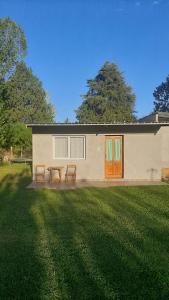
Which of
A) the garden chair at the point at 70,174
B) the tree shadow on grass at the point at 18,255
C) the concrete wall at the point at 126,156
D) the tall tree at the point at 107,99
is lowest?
the tree shadow on grass at the point at 18,255

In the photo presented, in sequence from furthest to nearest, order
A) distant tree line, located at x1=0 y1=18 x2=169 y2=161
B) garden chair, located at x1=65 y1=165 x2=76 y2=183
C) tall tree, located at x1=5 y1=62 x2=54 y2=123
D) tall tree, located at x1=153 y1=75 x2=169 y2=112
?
tall tree, located at x1=153 y1=75 x2=169 y2=112 → tall tree, located at x1=5 y1=62 x2=54 y2=123 → distant tree line, located at x1=0 y1=18 x2=169 y2=161 → garden chair, located at x1=65 y1=165 x2=76 y2=183

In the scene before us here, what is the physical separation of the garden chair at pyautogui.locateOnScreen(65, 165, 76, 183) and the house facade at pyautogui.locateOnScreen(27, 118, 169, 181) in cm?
24

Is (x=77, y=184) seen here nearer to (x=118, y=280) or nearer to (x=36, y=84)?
(x=118, y=280)

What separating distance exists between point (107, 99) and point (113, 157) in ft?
136

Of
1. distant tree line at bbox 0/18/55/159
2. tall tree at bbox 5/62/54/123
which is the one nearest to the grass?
Answer: distant tree line at bbox 0/18/55/159

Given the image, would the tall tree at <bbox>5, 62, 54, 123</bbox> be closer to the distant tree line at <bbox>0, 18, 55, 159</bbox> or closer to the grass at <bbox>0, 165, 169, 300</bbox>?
the distant tree line at <bbox>0, 18, 55, 159</bbox>

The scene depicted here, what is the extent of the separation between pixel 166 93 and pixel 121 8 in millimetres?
52924

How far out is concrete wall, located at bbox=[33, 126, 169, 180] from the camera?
1493cm

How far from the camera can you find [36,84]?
62719mm

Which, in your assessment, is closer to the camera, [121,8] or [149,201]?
[149,201]

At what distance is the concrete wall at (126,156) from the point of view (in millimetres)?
14930

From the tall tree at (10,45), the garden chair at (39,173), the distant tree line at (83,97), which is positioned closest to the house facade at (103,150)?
the garden chair at (39,173)

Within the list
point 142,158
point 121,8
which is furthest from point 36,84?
point 142,158

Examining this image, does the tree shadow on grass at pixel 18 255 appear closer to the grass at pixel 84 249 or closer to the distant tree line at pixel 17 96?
the grass at pixel 84 249
